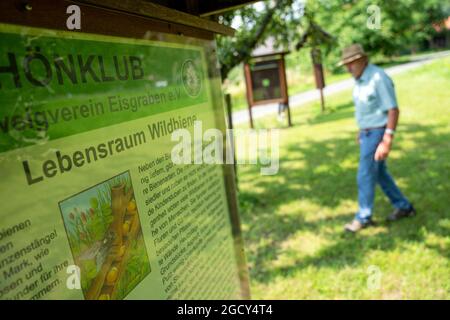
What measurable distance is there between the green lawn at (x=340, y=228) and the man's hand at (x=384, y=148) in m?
0.84

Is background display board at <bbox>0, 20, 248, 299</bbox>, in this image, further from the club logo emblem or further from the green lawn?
the green lawn

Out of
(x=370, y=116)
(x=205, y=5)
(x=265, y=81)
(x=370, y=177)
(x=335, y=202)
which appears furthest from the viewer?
(x=265, y=81)

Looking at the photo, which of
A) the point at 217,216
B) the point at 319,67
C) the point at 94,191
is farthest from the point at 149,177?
the point at 319,67

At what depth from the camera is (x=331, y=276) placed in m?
3.48

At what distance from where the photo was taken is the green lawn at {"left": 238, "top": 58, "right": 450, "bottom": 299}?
3344 mm

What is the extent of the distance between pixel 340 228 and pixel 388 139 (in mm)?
1169

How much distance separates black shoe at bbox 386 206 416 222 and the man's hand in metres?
0.83

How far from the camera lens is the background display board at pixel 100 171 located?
3.46ft

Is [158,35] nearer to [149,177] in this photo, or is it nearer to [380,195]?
[149,177]

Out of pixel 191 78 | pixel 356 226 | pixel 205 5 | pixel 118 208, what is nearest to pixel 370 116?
pixel 356 226

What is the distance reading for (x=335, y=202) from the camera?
16.9 ft

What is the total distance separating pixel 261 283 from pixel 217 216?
163cm

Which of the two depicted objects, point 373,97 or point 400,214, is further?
point 400,214

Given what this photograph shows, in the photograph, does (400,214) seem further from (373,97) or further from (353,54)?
(353,54)
